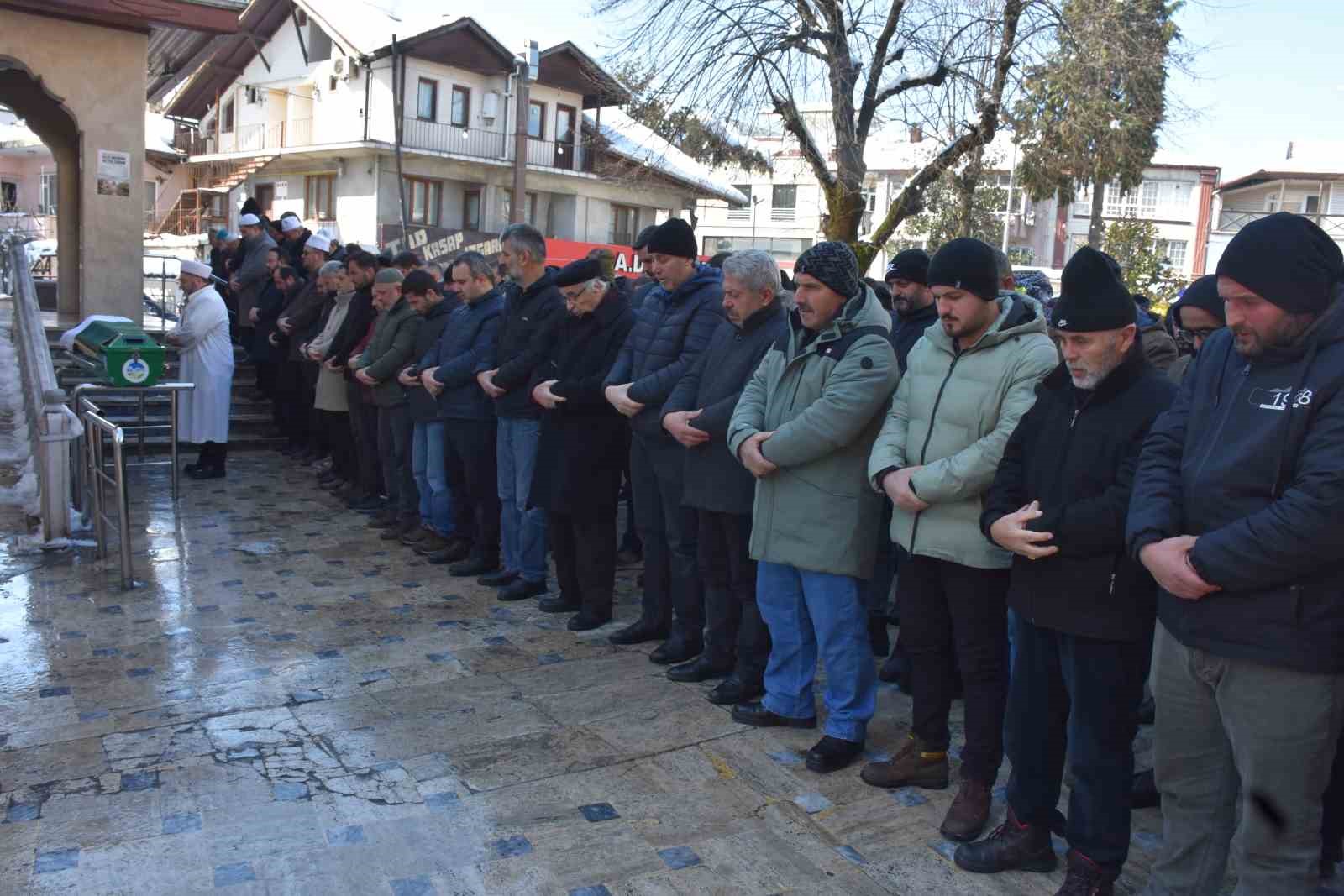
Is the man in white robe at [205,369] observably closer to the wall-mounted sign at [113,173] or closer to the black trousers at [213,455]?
the black trousers at [213,455]

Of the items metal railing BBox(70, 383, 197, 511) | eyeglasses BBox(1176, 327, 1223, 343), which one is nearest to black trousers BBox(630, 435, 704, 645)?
eyeglasses BBox(1176, 327, 1223, 343)

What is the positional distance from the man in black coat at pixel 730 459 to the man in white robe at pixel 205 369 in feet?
19.9

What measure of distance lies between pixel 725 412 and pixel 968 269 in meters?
1.42

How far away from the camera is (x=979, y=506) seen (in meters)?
3.71

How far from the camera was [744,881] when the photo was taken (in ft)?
11.5

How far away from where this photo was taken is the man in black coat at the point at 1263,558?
2.61m

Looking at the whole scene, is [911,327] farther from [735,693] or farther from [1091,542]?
[1091,542]

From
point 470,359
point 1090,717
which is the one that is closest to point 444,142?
point 470,359

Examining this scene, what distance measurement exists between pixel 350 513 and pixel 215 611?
263 centimetres

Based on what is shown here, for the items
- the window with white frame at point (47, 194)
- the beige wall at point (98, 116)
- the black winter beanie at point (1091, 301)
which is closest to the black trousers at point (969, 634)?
the black winter beanie at point (1091, 301)

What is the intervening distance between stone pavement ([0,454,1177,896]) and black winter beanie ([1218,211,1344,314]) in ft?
6.02

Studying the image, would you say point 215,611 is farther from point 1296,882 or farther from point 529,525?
point 1296,882

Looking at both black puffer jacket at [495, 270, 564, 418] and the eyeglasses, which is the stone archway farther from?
the eyeglasses

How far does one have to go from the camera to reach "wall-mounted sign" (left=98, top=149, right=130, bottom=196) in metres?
11.8
